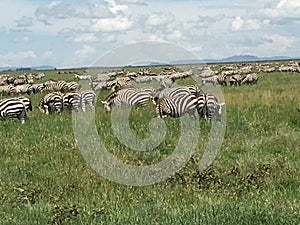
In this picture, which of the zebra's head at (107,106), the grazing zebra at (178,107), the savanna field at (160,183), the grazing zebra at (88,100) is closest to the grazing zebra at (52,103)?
the grazing zebra at (88,100)

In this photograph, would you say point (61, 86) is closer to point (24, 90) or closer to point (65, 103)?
point (24, 90)

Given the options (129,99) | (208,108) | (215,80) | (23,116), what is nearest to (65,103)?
(129,99)

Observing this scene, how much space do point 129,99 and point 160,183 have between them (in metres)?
10.4

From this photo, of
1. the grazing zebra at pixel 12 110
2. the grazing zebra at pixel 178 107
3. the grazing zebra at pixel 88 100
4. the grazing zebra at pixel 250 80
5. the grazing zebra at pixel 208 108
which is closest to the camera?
the grazing zebra at pixel 208 108

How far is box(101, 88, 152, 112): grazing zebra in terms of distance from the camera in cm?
1952

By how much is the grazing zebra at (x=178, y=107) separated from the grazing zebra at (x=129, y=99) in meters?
2.99

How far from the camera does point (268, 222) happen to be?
20.7 ft

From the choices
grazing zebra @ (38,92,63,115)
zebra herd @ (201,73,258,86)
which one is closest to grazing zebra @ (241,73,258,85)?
zebra herd @ (201,73,258,86)

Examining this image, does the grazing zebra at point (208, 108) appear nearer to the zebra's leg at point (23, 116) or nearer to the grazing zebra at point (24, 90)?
the zebra's leg at point (23, 116)

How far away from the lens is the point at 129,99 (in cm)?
1959

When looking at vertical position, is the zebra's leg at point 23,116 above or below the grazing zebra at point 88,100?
below

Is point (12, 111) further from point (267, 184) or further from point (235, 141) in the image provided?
point (267, 184)

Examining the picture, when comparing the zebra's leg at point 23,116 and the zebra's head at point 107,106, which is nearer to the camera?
the zebra's leg at point 23,116

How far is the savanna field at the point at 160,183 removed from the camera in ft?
22.7
